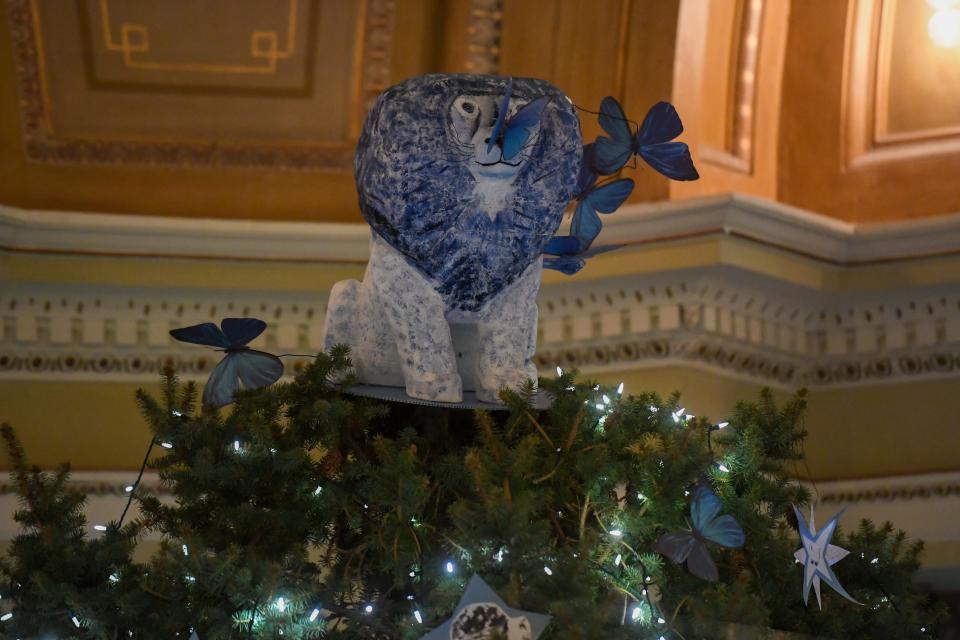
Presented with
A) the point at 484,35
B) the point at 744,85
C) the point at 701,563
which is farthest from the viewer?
the point at 484,35

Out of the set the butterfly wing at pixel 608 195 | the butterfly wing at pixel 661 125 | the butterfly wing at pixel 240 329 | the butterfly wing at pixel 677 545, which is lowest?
the butterfly wing at pixel 677 545

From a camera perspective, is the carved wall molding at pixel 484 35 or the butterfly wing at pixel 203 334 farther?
the carved wall molding at pixel 484 35

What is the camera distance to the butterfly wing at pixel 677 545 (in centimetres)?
228

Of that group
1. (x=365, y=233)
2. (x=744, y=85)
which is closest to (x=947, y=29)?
(x=744, y=85)

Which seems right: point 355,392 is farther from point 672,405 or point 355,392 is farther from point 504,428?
point 672,405

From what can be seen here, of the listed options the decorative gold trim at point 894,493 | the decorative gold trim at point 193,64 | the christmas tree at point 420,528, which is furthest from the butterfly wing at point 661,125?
the decorative gold trim at point 193,64

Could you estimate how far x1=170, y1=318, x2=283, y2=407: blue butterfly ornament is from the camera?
8.66ft

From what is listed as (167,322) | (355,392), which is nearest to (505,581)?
(355,392)

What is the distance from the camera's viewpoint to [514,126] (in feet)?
8.28

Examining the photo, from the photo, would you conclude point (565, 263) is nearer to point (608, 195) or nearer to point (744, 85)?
point (608, 195)

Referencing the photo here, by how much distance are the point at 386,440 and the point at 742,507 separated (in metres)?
0.50

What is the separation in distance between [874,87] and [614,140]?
7.37 feet

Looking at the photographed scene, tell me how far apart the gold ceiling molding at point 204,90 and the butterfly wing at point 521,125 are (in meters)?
2.39

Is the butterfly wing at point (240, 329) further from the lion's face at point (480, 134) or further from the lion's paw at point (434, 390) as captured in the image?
the lion's face at point (480, 134)
